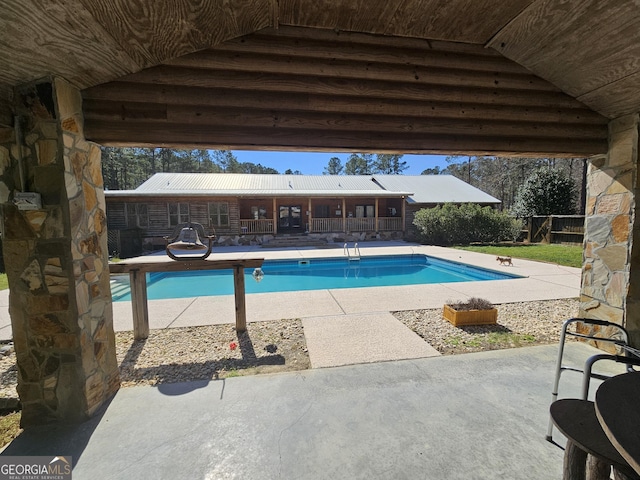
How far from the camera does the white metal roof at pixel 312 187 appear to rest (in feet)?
53.4

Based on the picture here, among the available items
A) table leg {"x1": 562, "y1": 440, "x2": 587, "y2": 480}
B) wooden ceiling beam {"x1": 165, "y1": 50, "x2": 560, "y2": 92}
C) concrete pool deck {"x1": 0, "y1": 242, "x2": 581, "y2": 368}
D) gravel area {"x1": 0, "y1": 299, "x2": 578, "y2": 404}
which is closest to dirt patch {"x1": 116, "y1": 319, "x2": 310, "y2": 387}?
gravel area {"x1": 0, "y1": 299, "x2": 578, "y2": 404}

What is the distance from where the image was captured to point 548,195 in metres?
18.1

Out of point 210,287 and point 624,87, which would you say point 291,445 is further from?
point 210,287

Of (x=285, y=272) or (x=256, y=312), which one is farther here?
(x=285, y=272)

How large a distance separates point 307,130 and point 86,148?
78.0 inches

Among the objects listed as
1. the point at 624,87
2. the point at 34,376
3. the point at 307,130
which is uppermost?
the point at 624,87

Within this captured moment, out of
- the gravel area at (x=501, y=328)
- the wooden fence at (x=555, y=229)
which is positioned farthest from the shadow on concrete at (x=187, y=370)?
the wooden fence at (x=555, y=229)

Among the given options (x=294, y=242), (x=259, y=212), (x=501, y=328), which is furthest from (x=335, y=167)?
(x=501, y=328)

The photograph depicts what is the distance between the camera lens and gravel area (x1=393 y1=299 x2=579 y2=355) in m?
3.80

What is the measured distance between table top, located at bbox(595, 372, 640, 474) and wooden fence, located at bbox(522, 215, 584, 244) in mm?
17235

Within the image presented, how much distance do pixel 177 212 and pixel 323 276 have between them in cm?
1062

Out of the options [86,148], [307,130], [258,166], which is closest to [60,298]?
[86,148]

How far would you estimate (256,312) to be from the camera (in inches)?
207

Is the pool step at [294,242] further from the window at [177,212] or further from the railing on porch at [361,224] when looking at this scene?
the window at [177,212]
